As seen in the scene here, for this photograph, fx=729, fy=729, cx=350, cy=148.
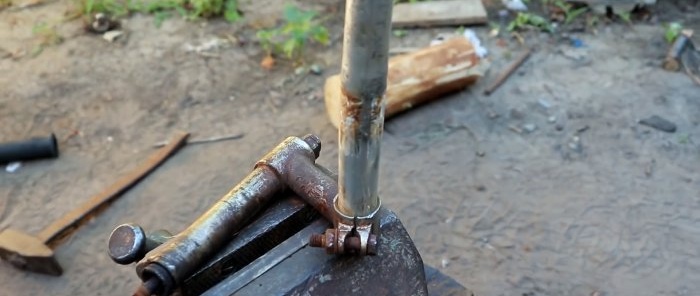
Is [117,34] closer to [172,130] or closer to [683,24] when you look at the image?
[172,130]

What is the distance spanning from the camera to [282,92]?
176 inches

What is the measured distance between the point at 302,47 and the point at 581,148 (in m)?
1.91

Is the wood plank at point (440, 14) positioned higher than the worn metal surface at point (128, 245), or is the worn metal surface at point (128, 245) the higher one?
the worn metal surface at point (128, 245)

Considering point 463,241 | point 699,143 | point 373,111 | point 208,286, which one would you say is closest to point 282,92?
point 463,241

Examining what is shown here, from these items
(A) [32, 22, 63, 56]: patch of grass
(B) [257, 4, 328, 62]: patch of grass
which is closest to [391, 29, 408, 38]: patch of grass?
(B) [257, 4, 328, 62]: patch of grass

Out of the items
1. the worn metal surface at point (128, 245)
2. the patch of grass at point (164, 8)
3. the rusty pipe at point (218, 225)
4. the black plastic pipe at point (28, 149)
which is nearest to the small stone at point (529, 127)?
the patch of grass at point (164, 8)

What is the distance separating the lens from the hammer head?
322 cm

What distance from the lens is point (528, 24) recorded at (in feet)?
16.6

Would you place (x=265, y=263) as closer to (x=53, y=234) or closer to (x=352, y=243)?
(x=352, y=243)

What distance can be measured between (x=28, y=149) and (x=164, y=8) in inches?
68.7

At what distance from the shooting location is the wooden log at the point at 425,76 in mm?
4090

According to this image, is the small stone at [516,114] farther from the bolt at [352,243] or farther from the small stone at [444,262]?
the bolt at [352,243]

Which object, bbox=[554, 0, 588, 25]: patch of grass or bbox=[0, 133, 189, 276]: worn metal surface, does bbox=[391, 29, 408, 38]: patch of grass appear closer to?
bbox=[554, 0, 588, 25]: patch of grass

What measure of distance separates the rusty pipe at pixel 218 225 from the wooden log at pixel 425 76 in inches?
82.0
